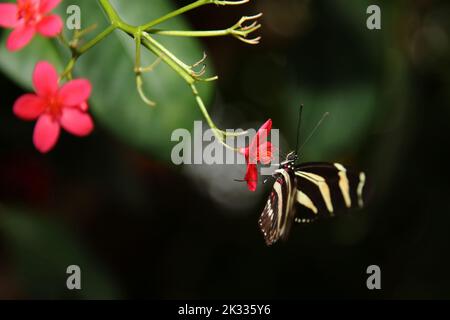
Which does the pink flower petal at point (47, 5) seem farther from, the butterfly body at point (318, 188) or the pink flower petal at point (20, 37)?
the butterfly body at point (318, 188)

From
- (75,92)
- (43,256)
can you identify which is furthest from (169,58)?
(43,256)

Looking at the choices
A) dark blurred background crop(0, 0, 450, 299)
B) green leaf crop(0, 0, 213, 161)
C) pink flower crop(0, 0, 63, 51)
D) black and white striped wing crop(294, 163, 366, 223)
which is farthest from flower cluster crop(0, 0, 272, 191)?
dark blurred background crop(0, 0, 450, 299)

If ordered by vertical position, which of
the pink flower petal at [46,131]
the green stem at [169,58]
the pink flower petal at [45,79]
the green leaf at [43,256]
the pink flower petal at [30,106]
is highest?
the green stem at [169,58]

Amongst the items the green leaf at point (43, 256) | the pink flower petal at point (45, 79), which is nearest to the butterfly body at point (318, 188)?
the pink flower petal at point (45, 79)

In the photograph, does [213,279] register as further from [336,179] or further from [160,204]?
[336,179]

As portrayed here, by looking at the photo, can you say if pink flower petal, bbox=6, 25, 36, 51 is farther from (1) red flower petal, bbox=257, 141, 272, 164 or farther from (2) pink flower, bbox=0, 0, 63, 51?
(1) red flower petal, bbox=257, 141, 272, 164

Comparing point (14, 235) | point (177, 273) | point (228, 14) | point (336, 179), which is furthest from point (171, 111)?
point (177, 273)
